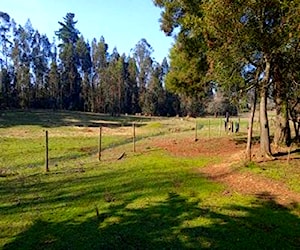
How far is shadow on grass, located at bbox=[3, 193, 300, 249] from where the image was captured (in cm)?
852

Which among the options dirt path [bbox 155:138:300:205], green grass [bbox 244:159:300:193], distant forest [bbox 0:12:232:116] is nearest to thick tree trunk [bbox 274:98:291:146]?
dirt path [bbox 155:138:300:205]

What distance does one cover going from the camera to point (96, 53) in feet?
322

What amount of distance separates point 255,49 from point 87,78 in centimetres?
8501

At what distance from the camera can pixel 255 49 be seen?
1570cm

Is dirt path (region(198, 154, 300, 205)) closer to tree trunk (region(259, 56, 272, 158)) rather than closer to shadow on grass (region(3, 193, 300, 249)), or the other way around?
shadow on grass (region(3, 193, 300, 249))

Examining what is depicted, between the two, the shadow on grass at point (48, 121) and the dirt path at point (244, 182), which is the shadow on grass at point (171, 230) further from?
the shadow on grass at point (48, 121)

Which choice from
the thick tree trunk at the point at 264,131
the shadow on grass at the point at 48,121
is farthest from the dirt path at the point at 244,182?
the shadow on grass at the point at 48,121

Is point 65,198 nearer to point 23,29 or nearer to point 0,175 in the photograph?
point 0,175

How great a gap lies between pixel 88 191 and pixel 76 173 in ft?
12.2

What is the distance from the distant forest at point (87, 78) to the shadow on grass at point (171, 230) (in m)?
76.5

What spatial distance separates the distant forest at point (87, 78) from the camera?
8644cm

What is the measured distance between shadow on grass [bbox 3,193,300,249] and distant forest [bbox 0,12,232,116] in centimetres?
7652

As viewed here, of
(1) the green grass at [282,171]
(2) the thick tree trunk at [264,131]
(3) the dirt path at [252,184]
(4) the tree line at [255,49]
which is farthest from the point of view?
(2) the thick tree trunk at [264,131]

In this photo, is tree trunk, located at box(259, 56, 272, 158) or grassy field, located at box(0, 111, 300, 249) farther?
tree trunk, located at box(259, 56, 272, 158)
